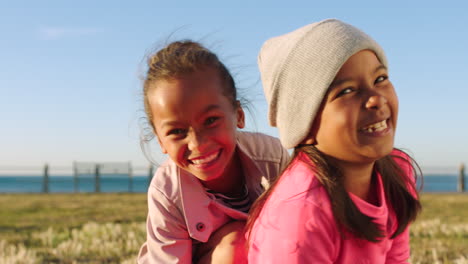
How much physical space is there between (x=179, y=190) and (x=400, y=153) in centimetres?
143

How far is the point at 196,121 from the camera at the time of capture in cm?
294

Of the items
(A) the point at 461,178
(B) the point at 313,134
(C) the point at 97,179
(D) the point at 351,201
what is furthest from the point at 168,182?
(C) the point at 97,179

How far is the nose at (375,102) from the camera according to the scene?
2412 millimetres

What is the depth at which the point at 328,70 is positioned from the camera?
2.44 metres

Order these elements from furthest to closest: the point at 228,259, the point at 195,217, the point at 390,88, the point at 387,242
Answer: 1. the point at 195,217
2. the point at 228,259
3. the point at 387,242
4. the point at 390,88

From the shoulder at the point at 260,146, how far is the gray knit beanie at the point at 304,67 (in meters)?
0.83

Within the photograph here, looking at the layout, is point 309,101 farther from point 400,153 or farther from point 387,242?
point 400,153

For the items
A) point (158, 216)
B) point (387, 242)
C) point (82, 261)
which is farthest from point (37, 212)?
point (387, 242)

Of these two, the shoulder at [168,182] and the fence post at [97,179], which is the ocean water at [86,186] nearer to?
the fence post at [97,179]

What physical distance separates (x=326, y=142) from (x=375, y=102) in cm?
29

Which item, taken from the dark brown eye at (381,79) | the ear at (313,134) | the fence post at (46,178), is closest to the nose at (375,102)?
the dark brown eye at (381,79)

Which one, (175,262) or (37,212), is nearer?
(175,262)

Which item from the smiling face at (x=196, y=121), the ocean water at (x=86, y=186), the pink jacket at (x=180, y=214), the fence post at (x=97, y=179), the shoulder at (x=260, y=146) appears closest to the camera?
the smiling face at (x=196, y=121)

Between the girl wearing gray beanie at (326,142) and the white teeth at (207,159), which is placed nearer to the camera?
the girl wearing gray beanie at (326,142)
